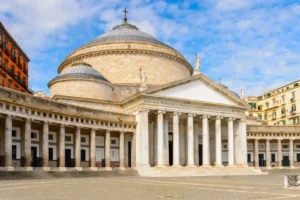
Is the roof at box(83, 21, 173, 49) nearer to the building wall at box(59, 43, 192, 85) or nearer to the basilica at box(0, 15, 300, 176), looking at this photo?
the basilica at box(0, 15, 300, 176)

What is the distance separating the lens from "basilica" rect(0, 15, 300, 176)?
130 ft

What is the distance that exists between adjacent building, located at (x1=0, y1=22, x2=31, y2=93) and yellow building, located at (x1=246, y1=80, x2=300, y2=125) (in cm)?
4540

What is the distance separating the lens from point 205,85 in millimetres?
53594

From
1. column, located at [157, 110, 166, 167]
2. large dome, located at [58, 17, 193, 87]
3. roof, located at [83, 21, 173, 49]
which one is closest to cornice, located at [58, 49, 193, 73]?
large dome, located at [58, 17, 193, 87]

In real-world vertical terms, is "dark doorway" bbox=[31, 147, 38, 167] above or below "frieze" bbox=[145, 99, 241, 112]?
A: below

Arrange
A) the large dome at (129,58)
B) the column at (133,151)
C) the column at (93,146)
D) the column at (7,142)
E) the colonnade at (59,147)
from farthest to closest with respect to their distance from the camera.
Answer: the large dome at (129,58) < the column at (133,151) < the column at (93,146) < the colonnade at (59,147) < the column at (7,142)

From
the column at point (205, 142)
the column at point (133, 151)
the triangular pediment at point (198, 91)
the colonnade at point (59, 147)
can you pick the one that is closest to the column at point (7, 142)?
the colonnade at point (59, 147)

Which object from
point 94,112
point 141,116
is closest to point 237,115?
point 141,116

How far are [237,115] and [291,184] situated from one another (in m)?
33.3

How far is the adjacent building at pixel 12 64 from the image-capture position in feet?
195

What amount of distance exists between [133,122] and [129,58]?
56.2 feet

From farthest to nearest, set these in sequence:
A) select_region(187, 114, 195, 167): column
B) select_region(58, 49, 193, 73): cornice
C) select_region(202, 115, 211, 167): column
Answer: select_region(58, 49, 193, 73): cornice, select_region(202, 115, 211, 167): column, select_region(187, 114, 195, 167): column

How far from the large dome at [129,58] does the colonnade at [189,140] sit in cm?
1284

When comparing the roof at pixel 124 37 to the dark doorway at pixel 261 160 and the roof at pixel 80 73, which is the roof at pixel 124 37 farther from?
the dark doorway at pixel 261 160
